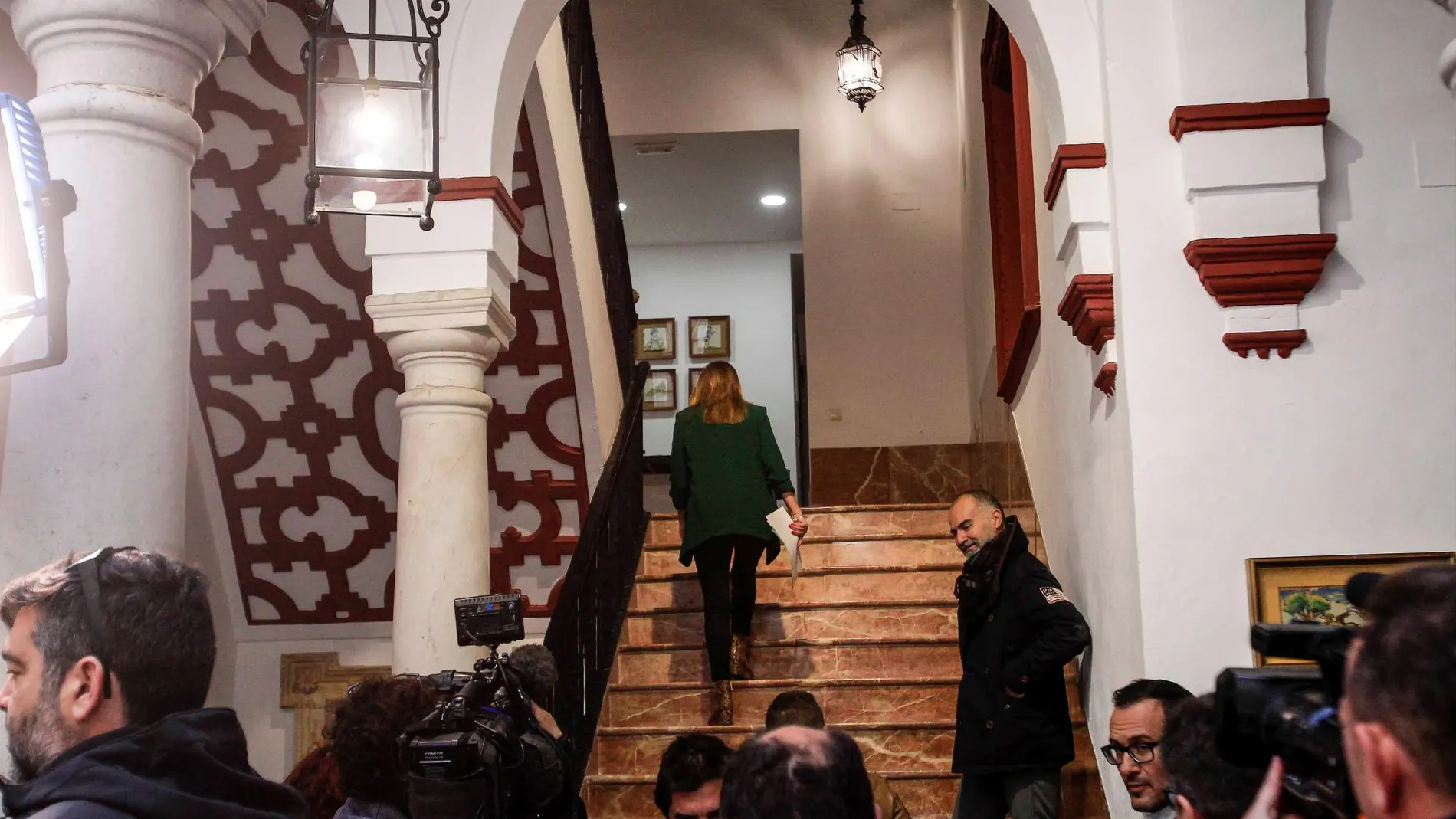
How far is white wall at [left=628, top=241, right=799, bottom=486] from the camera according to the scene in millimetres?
12773

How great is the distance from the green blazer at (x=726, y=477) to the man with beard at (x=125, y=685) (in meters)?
4.10

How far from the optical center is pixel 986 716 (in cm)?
418

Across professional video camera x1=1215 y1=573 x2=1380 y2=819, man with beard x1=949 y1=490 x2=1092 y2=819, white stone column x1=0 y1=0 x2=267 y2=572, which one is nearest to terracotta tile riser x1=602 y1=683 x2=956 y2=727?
man with beard x1=949 y1=490 x2=1092 y2=819

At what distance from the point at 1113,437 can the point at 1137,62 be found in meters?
1.02

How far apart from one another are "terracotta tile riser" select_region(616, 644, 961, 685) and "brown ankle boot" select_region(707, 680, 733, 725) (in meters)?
0.42

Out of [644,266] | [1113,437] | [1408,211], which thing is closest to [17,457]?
[1113,437]

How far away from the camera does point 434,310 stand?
14.6 feet

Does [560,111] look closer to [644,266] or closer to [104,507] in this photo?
[104,507]

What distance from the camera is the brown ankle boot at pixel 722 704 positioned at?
5699mm

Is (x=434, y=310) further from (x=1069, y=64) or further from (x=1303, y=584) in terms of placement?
(x=1303, y=584)

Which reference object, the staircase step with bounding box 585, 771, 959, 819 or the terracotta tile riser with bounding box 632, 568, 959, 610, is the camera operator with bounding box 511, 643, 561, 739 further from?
the terracotta tile riser with bounding box 632, 568, 959, 610

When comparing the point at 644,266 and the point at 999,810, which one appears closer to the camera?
the point at 999,810

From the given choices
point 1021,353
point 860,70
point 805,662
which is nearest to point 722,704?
point 805,662

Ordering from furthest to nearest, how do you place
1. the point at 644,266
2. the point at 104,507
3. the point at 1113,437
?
the point at 644,266, the point at 1113,437, the point at 104,507
